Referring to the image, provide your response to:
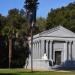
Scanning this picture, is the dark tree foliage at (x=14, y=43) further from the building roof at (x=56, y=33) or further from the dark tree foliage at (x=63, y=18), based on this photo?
the dark tree foliage at (x=63, y=18)

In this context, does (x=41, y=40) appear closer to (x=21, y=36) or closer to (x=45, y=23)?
(x=21, y=36)

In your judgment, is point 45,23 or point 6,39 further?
point 45,23

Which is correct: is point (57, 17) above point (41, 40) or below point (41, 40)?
above

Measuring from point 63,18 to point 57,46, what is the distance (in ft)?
81.8

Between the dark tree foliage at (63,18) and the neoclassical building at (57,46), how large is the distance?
20.4 metres

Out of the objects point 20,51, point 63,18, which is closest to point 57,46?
point 20,51

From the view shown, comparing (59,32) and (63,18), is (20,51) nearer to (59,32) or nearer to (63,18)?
(59,32)

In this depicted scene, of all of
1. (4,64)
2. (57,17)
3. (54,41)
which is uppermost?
(57,17)

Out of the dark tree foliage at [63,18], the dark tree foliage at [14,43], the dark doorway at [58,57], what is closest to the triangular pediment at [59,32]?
the dark doorway at [58,57]

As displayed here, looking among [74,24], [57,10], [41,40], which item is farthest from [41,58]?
[57,10]

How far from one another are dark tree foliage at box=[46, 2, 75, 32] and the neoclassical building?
67.0 feet

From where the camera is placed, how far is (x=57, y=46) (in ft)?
224

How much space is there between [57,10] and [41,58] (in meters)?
37.1

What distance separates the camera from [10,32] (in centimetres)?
7069
